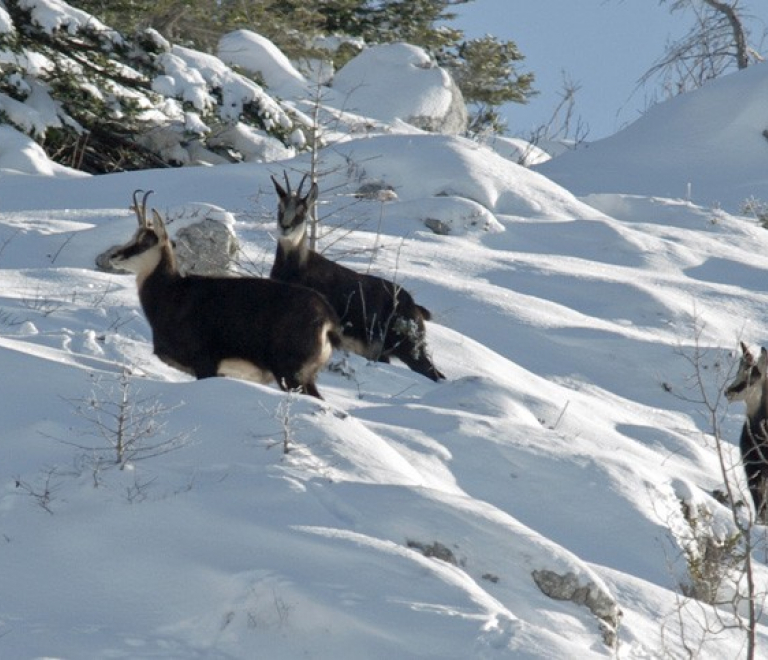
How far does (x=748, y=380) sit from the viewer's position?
11133 mm

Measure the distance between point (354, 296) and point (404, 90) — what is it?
14.3m

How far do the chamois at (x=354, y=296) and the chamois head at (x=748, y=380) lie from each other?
239cm

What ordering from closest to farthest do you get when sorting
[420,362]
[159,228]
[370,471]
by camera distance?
1. [370,471]
2. [159,228]
3. [420,362]

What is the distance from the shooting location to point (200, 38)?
26656mm

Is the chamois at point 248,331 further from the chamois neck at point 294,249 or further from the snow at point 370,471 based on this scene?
the chamois neck at point 294,249

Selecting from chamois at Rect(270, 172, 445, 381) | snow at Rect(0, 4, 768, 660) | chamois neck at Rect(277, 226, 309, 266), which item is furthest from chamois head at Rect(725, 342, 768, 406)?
chamois neck at Rect(277, 226, 309, 266)

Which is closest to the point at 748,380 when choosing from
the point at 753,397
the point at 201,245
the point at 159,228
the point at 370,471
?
the point at 753,397

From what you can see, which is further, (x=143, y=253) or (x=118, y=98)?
(x=118, y=98)

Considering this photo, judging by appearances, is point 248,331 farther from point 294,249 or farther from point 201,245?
point 201,245

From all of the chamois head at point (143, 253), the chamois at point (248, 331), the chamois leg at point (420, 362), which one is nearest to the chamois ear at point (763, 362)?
the chamois leg at point (420, 362)

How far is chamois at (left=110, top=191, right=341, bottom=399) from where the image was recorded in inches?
338

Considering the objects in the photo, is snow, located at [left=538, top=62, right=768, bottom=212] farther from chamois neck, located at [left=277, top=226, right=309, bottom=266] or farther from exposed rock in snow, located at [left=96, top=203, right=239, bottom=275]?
chamois neck, located at [left=277, top=226, right=309, bottom=266]

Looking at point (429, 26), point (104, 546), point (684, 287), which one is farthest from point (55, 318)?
point (429, 26)

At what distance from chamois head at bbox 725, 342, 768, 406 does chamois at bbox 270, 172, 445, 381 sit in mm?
2395
